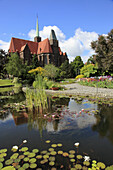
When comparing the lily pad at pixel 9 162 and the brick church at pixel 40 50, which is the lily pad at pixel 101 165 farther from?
the brick church at pixel 40 50

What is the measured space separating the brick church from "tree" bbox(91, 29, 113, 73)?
28.2 metres

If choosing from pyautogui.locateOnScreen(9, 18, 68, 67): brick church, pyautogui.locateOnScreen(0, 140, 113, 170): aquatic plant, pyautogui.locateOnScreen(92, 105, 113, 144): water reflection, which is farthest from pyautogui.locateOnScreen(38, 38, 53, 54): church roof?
pyautogui.locateOnScreen(0, 140, 113, 170): aquatic plant

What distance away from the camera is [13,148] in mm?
3057

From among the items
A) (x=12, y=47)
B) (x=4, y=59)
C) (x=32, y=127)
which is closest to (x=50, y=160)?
(x=32, y=127)

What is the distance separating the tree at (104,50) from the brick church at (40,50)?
92.5 feet

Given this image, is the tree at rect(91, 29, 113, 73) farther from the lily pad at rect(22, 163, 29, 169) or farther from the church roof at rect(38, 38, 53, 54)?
the church roof at rect(38, 38, 53, 54)

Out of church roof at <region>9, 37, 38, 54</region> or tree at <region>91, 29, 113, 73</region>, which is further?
church roof at <region>9, 37, 38, 54</region>

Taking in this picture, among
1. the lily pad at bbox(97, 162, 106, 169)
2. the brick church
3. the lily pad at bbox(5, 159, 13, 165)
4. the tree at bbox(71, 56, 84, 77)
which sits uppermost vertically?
the brick church

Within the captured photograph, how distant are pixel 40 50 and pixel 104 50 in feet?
122

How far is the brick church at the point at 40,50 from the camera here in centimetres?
4431

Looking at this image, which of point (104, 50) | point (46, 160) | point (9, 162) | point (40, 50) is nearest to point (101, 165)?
point (46, 160)

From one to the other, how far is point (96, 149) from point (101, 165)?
58 centimetres

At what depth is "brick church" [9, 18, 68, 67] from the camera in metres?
44.3

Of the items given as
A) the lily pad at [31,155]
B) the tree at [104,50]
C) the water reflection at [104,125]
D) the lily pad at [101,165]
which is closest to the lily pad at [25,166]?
the lily pad at [31,155]
